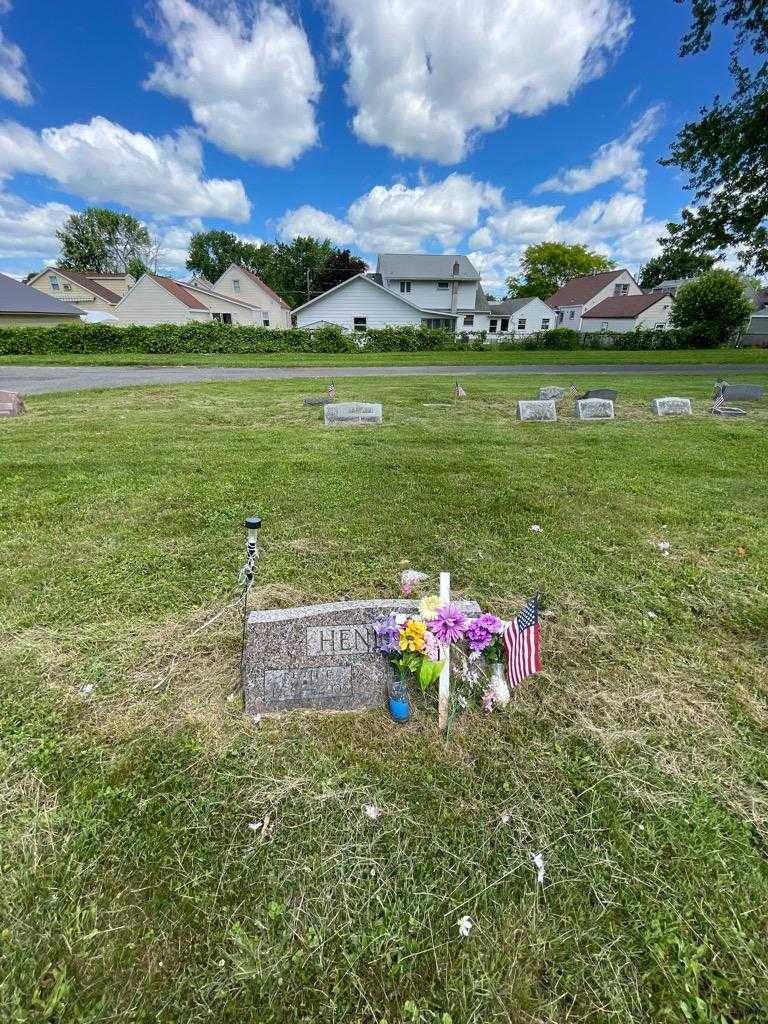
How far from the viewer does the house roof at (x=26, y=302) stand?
3039cm

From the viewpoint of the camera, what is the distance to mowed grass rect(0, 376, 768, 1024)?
1.43 metres

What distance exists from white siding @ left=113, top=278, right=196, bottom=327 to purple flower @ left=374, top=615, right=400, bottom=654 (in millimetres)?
39575

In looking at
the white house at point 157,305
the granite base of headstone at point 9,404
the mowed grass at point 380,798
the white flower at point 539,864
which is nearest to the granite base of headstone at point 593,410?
the mowed grass at point 380,798

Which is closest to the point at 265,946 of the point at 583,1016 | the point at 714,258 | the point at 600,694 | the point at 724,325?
the point at 583,1016

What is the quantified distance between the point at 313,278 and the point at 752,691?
7085cm

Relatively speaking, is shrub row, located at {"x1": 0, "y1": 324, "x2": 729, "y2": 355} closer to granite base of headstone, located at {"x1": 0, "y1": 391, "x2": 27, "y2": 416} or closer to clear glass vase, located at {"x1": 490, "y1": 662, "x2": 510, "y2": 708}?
granite base of headstone, located at {"x1": 0, "y1": 391, "x2": 27, "y2": 416}

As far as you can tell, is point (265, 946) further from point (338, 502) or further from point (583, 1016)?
point (338, 502)

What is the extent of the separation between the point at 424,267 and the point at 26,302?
1168 inches

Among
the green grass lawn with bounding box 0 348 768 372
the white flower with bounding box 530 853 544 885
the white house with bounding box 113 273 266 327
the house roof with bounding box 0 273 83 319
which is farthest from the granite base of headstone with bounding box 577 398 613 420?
the house roof with bounding box 0 273 83 319

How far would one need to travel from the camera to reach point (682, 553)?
160 inches

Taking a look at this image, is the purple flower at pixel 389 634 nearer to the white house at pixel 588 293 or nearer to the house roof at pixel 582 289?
the white house at pixel 588 293

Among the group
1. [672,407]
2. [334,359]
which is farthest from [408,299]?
[672,407]

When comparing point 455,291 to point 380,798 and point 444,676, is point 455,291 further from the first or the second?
point 380,798

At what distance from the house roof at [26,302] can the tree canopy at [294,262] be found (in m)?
31.6
